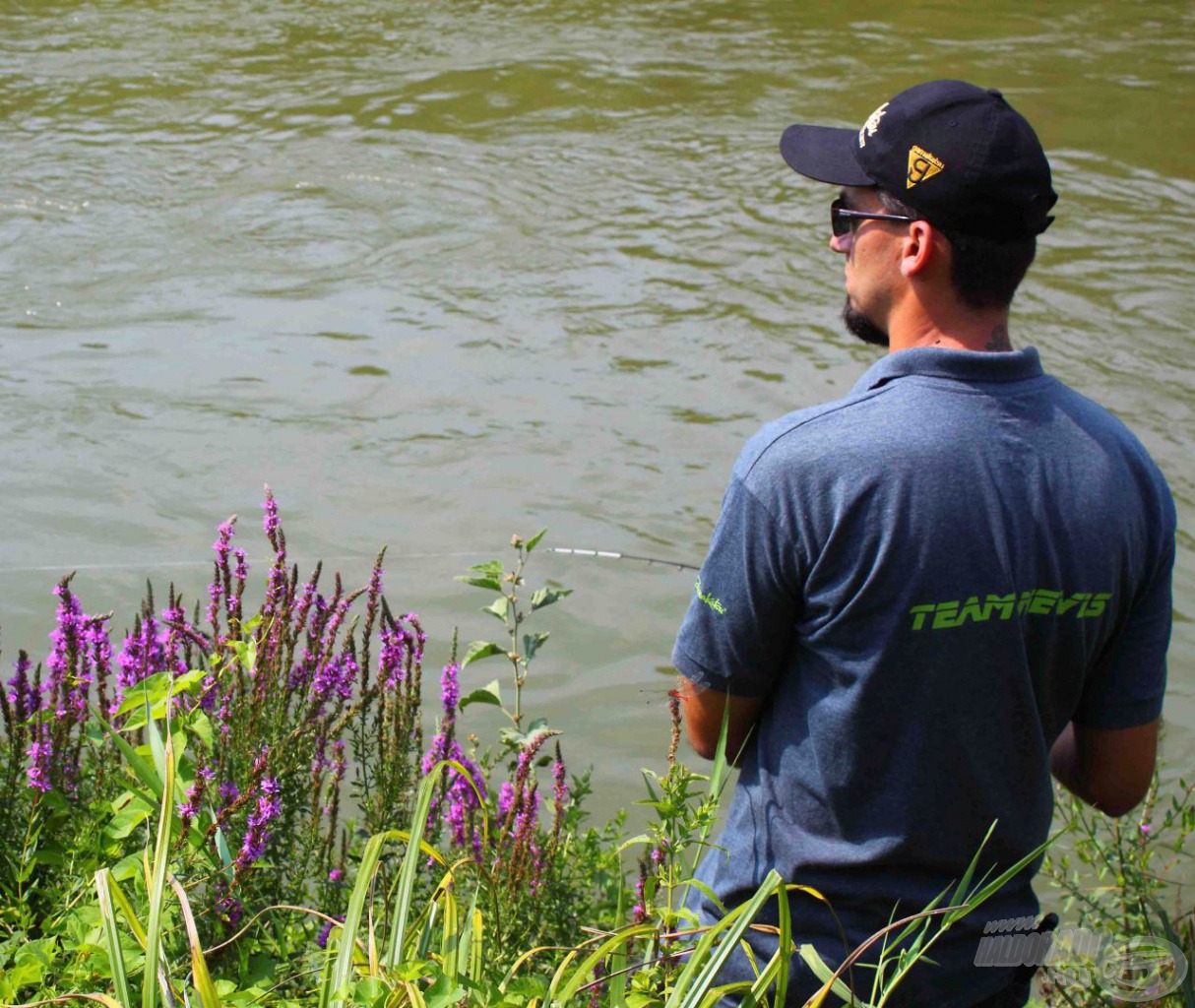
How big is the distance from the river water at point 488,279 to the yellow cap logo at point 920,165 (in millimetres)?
3107

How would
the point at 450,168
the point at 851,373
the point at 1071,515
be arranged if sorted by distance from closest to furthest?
the point at 1071,515
the point at 851,373
the point at 450,168

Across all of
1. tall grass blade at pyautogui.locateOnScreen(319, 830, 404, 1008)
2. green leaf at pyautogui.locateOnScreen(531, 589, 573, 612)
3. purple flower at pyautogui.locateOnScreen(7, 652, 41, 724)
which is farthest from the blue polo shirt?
purple flower at pyautogui.locateOnScreen(7, 652, 41, 724)

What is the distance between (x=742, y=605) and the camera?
232cm

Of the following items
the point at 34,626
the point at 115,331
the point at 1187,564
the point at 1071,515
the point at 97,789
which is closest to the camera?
the point at 1071,515

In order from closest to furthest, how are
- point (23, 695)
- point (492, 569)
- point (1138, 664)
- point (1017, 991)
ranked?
point (1138, 664)
point (1017, 991)
point (492, 569)
point (23, 695)

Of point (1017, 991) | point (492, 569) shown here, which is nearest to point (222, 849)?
point (492, 569)

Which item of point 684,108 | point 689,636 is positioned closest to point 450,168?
point 684,108

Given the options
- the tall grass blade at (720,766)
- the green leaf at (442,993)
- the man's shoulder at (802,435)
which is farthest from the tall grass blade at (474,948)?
the man's shoulder at (802,435)

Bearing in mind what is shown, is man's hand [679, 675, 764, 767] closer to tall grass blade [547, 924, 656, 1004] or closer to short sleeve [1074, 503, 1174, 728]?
tall grass blade [547, 924, 656, 1004]

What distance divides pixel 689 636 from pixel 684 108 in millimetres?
10931

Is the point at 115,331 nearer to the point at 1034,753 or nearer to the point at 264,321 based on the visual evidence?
the point at 264,321

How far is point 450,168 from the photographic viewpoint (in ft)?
36.7

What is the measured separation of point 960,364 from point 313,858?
221 cm

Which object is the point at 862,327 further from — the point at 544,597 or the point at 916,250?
the point at 544,597
